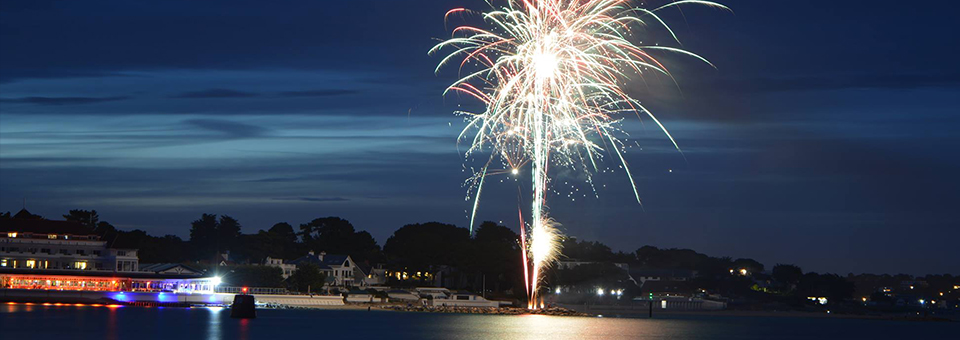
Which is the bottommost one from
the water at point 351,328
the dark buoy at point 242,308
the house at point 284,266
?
the water at point 351,328

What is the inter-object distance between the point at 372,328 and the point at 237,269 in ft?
128

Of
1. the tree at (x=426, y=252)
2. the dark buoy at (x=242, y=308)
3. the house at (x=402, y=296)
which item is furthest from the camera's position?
the tree at (x=426, y=252)

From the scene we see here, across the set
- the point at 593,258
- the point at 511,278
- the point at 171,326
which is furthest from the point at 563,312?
the point at 593,258

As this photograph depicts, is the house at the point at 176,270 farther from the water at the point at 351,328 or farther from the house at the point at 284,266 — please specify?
the house at the point at 284,266

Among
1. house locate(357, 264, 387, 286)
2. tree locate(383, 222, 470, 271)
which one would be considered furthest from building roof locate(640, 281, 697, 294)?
house locate(357, 264, 387, 286)

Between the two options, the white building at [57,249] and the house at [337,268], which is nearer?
the white building at [57,249]

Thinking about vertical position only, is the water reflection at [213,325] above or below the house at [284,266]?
below

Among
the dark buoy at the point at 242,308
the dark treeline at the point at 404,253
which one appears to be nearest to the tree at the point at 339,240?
the dark treeline at the point at 404,253

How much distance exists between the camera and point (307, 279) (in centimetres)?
13225

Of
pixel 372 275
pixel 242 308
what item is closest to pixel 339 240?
pixel 372 275

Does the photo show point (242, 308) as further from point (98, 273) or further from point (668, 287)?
point (668, 287)

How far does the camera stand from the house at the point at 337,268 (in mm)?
146000

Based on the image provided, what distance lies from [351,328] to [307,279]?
38.2 metres

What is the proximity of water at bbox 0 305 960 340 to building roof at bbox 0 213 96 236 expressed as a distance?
18.6m
